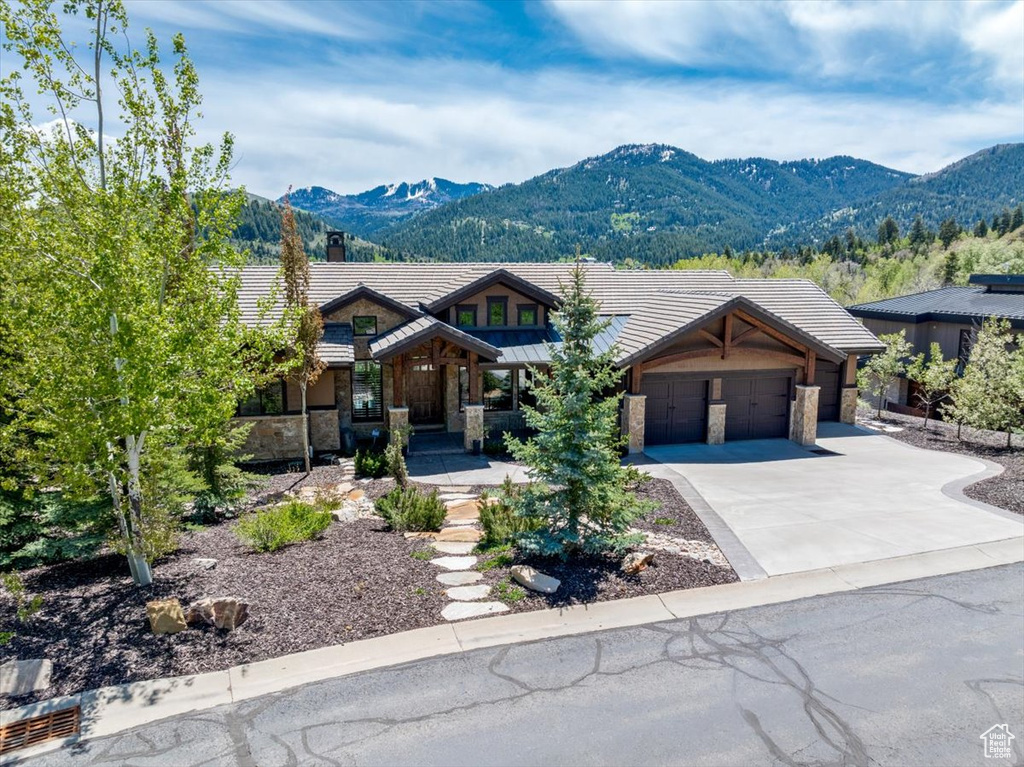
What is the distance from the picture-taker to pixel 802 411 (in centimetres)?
1933

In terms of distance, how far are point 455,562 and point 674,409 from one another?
1100cm

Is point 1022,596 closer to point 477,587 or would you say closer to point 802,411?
point 477,587

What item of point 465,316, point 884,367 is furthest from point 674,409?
point 884,367

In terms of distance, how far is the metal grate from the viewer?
19.9 feet

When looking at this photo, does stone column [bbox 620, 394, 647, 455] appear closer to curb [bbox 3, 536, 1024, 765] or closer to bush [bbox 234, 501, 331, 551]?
curb [bbox 3, 536, 1024, 765]

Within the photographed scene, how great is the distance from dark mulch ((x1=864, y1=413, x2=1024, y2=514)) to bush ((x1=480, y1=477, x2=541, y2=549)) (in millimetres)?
10792

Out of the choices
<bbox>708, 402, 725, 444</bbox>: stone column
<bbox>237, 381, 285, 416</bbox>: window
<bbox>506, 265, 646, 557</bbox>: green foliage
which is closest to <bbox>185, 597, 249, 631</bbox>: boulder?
<bbox>506, 265, 646, 557</bbox>: green foliage

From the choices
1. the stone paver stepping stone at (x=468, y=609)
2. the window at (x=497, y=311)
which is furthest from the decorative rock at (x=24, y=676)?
the window at (x=497, y=311)

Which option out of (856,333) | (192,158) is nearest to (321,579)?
(192,158)

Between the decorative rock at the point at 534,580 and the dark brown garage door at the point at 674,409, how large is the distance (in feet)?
33.3

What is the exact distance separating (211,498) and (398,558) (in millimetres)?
4180

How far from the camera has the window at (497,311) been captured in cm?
→ 2075

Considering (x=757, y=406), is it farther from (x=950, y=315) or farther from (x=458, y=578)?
(x=950, y=315)

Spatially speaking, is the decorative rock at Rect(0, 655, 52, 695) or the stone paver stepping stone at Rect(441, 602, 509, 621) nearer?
the decorative rock at Rect(0, 655, 52, 695)
